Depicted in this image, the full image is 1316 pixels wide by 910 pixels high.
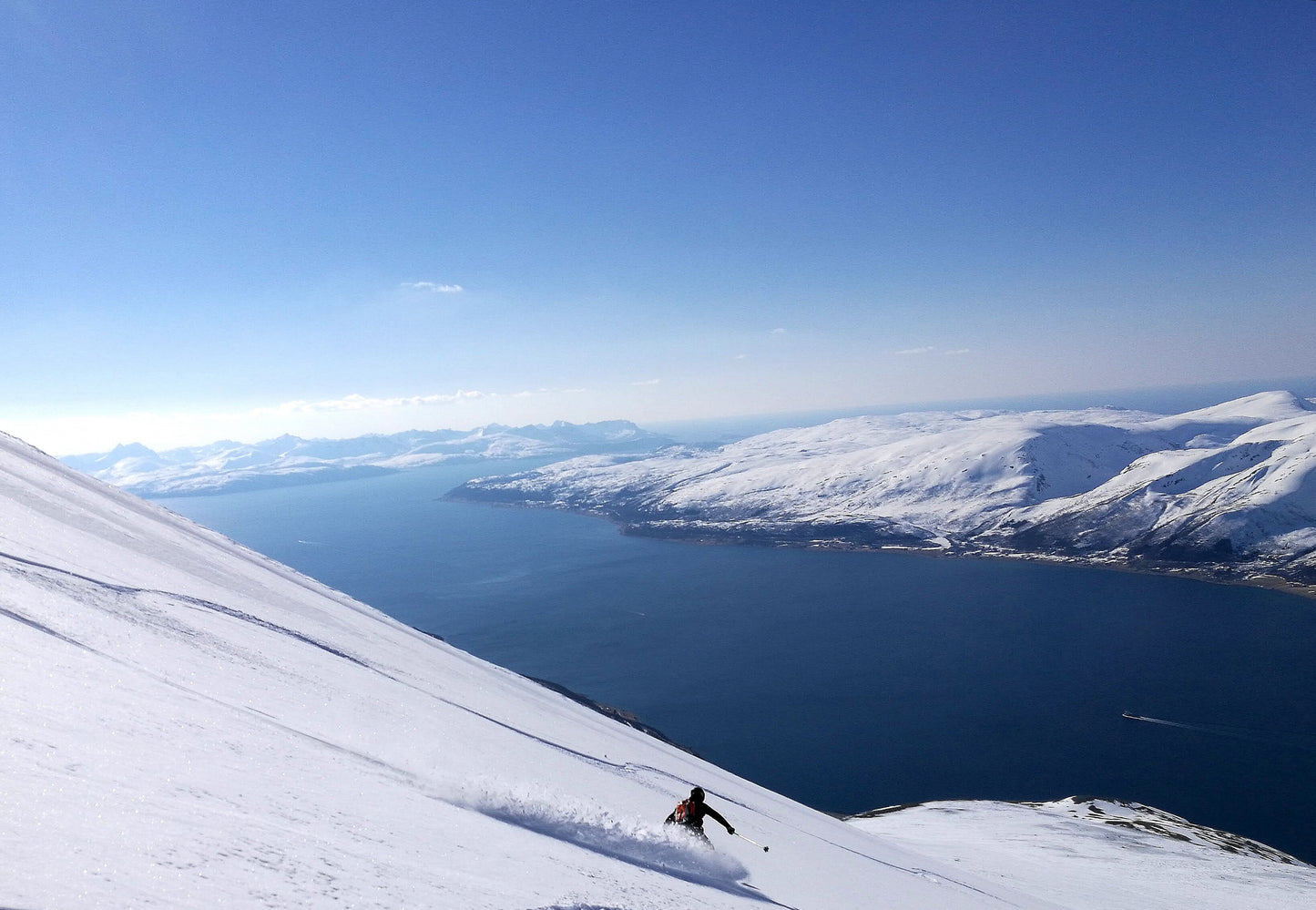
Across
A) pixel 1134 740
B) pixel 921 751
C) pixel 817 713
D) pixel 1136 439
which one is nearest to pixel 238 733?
pixel 921 751

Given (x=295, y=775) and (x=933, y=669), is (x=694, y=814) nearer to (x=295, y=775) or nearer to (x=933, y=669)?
(x=295, y=775)

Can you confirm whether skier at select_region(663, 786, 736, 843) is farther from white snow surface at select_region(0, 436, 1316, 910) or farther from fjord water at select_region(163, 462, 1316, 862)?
fjord water at select_region(163, 462, 1316, 862)

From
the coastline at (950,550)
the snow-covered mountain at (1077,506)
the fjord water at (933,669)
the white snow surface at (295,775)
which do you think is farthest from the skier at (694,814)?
the snow-covered mountain at (1077,506)

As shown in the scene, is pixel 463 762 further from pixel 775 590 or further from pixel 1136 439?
pixel 1136 439

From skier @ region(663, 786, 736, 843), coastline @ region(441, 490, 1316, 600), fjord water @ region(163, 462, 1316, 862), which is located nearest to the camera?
skier @ region(663, 786, 736, 843)

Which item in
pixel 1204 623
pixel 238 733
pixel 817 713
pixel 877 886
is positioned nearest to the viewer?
pixel 238 733

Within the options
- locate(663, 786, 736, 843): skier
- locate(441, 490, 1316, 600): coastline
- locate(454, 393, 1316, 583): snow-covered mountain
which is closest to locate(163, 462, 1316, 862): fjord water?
locate(441, 490, 1316, 600): coastline

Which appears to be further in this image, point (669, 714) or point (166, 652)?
point (669, 714)
